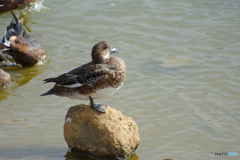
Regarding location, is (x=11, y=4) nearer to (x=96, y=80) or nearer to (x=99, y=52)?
(x=99, y=52)

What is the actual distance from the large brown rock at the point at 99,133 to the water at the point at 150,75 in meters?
0.23

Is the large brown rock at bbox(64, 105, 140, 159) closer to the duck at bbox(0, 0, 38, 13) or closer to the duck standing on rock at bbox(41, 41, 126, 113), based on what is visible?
the duck standing on rock at bbox(41, 41, 126, 113)

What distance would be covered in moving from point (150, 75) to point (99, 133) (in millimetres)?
2834

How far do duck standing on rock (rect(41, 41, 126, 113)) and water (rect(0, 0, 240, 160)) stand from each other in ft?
2.63

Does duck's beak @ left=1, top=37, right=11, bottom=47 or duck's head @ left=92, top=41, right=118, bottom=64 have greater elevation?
duck's head @ left=92, top=41, right=118, bottom=64

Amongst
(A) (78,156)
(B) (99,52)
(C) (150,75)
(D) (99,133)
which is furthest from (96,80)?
(C) (150,75)

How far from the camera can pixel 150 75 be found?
24.1 ft

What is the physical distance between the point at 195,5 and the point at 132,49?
121 inches

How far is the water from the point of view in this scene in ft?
17.6

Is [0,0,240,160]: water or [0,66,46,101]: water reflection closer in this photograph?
[0,0,240,160]: water

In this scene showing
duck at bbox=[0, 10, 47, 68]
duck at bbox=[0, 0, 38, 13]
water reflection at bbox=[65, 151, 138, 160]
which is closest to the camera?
water reflection at bbox=[65, 151, 138, 160]

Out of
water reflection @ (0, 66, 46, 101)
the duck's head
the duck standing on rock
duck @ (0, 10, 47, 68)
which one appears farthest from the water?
the duck's head

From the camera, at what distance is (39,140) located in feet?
17.4

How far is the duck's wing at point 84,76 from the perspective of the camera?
4660mm
